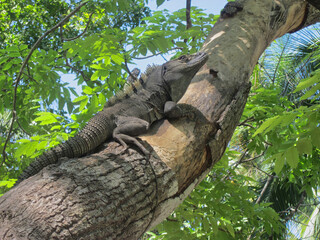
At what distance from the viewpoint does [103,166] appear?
2.17 meters

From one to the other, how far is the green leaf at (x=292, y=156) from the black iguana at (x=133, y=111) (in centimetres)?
102

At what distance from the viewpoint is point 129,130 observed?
9.27 feet

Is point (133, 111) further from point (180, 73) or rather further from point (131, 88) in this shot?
point (180, 73)

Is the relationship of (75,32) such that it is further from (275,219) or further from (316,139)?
(316,139)

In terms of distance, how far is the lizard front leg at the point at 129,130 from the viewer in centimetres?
258

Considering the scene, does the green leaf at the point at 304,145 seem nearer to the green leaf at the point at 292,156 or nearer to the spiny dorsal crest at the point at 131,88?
the green leaf at the point at 292,156

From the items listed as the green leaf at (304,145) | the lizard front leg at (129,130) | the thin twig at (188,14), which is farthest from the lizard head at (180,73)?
the green leaf at (304,145)

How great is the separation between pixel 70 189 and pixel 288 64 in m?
11.9

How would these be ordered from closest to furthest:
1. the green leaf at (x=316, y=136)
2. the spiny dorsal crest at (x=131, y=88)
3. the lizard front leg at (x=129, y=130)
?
the green leaf at (x=316, y=136)
the lizard front leg at (x=129, y=130)
the spiny dorsal crest at (x=131, y=88)

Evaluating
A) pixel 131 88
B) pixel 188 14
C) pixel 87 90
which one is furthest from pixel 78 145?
→ pixel 188 14

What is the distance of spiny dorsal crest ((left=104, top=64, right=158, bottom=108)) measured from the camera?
353 cm

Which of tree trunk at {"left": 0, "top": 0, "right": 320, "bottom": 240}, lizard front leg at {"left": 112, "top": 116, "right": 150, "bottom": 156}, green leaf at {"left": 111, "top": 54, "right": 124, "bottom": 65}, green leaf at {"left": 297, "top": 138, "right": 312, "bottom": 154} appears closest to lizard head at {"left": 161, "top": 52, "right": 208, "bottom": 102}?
tree trunk at {"left": 0, "top": 0, "right": 320, "bottom": 240}

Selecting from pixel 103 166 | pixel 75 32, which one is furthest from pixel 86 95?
pixel 75 32

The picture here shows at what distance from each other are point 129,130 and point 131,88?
1.05 metres
